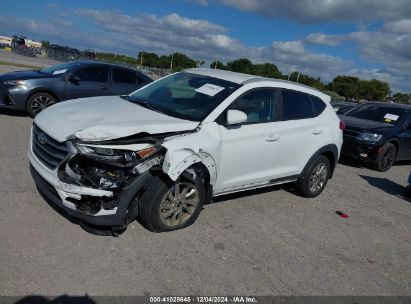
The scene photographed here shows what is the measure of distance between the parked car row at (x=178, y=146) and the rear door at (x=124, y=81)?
4608 millimetres

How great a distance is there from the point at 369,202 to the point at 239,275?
421 centimetres

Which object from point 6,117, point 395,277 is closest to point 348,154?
point 395,277

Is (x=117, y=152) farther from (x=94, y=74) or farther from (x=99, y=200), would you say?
(x=94, y=74)

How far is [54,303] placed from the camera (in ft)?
10.3

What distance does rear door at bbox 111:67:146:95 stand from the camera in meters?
10.5

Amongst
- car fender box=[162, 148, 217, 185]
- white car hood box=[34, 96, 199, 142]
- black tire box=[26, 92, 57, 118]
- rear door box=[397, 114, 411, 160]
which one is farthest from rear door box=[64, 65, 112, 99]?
rear door box=[397, 114, 411, 160]

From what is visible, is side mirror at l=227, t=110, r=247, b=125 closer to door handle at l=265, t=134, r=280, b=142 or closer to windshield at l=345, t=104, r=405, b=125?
door handle at l=265, t=134, r=280, b=142

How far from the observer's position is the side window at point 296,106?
5.87 metres

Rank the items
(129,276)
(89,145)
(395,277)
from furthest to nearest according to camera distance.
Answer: (395,277) → (89,145) → (129,276)

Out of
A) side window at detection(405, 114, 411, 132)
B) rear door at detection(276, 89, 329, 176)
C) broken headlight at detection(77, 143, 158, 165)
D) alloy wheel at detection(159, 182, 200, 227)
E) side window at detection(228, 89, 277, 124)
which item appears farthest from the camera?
side window at detection(405, 114, 411, 132)

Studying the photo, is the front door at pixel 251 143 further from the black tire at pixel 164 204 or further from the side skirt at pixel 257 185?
the black tire at pixel 164 204

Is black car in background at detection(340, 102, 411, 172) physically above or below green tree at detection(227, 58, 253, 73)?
below

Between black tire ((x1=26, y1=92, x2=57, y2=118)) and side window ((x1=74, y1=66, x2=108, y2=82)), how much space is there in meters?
0.89

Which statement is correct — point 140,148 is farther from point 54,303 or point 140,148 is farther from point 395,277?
point 395,277
